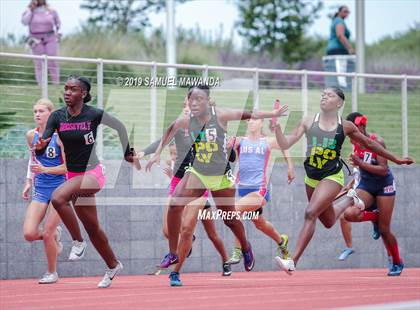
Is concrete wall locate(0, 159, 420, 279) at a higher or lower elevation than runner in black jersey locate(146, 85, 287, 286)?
lower

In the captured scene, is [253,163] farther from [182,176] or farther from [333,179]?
[333,179]

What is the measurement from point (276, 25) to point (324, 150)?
2548 centimetres

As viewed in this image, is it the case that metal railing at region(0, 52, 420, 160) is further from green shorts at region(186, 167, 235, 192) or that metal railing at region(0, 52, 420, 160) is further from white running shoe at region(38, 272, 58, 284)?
green shorts at region(186, 167, 235, 192)

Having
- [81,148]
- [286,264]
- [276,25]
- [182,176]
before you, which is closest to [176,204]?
[81,148]

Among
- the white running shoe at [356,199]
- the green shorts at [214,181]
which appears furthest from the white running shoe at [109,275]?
the white running shoe at [356,199]

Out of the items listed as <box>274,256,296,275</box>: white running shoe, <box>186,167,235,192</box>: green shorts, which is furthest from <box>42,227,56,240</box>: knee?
<box>274,256,296,275</box>: white running shoe

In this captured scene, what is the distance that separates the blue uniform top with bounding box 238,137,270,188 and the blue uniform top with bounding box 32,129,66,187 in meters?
4.15

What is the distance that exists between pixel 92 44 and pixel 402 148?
8952 mm

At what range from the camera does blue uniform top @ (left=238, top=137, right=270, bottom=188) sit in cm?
2153

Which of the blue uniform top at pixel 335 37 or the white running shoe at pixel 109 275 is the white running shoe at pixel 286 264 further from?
the blue uniform top at pixel 335 37

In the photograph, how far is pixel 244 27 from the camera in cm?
4231

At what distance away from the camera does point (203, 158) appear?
16922 millimetres

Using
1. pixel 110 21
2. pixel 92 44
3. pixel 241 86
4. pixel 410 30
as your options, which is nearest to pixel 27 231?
pixel 241 86

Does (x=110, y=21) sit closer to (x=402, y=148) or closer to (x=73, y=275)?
(x=402, y=148)
